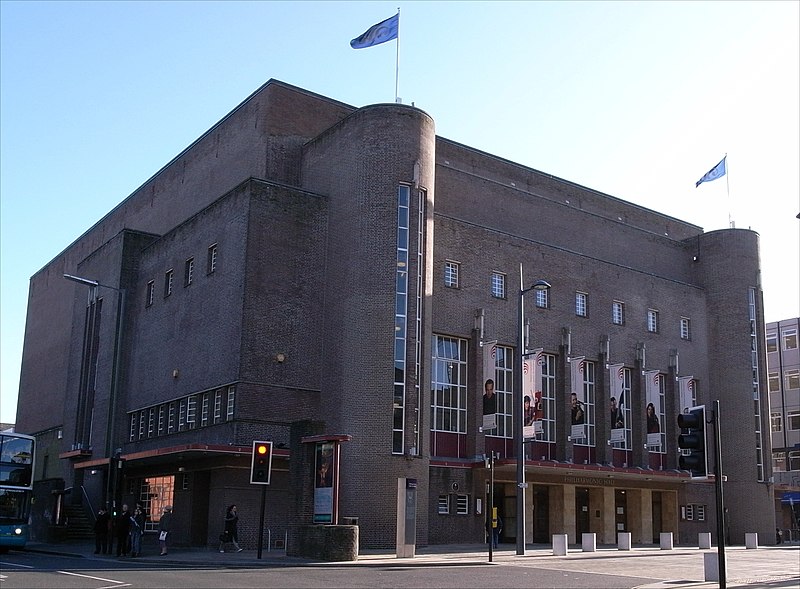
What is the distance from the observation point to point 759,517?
53.4 metres

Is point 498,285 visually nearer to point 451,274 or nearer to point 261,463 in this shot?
point 451,274

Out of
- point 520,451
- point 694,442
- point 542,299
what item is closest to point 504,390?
point 542,299

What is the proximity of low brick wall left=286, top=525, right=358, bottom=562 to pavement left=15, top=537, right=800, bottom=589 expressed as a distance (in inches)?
14.0

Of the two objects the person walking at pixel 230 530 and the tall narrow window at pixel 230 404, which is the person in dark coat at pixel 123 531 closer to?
the person walking at pixel 230 530

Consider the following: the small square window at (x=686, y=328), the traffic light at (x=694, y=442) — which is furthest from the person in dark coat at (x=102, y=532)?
the small square window at (x=686, y=328)

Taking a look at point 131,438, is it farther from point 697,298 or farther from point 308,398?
point 697,298

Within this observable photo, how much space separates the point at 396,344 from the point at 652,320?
2156 cm

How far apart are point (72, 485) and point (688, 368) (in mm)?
36033

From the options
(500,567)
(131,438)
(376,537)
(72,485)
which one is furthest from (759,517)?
(72,485)

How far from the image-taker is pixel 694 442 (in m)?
16.4

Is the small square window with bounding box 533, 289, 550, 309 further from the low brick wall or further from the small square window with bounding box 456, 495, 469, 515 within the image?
the low brick wall

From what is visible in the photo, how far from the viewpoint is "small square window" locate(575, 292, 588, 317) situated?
49.9 meters

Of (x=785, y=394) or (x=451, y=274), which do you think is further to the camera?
(x=785, y=394)

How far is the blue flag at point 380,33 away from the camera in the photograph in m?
40.5
